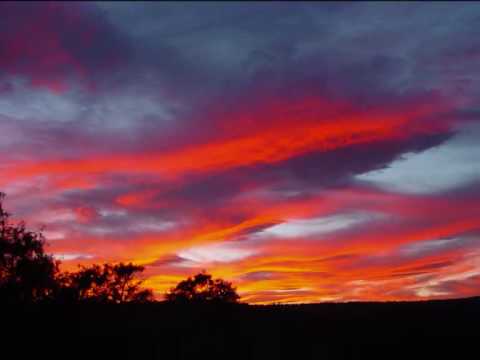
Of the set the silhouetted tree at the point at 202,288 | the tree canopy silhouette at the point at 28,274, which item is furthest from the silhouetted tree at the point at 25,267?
the silhouetted tree at the point at 202,288

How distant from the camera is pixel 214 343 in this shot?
33.3 meters

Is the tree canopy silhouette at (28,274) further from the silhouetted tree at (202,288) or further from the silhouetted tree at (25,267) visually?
the silhouetted tree at (202,288)

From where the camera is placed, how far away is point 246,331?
119 feet

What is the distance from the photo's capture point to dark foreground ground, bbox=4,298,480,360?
24969 mm

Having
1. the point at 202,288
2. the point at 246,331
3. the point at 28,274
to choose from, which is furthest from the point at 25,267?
the point at 202,288

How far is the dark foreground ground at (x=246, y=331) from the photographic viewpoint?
25.0 meters

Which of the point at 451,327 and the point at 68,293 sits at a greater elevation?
the point at 68,293

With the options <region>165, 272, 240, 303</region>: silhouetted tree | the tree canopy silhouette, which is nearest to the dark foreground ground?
the tree canopy silhouette

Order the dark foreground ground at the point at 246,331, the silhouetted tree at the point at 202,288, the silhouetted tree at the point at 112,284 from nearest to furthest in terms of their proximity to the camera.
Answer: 1. the dark foreground ground at the point at 246,331
2. the silhouetted tree at the point at 112,284
3. the silhouetted tree at the point at 202,288

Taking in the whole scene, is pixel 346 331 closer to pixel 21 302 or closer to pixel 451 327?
pixel 451 327

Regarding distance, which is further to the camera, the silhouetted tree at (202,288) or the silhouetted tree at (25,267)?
the silhouetted tree at (202,288)

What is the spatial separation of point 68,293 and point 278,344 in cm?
1272

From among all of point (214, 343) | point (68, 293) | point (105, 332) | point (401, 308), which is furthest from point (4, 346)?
point (401, 308)

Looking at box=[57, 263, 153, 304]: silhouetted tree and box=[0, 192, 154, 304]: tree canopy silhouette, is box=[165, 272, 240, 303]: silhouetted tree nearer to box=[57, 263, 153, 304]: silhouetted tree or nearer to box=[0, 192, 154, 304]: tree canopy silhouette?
box=[57, 263, 153, 304]: silhouetted tree
